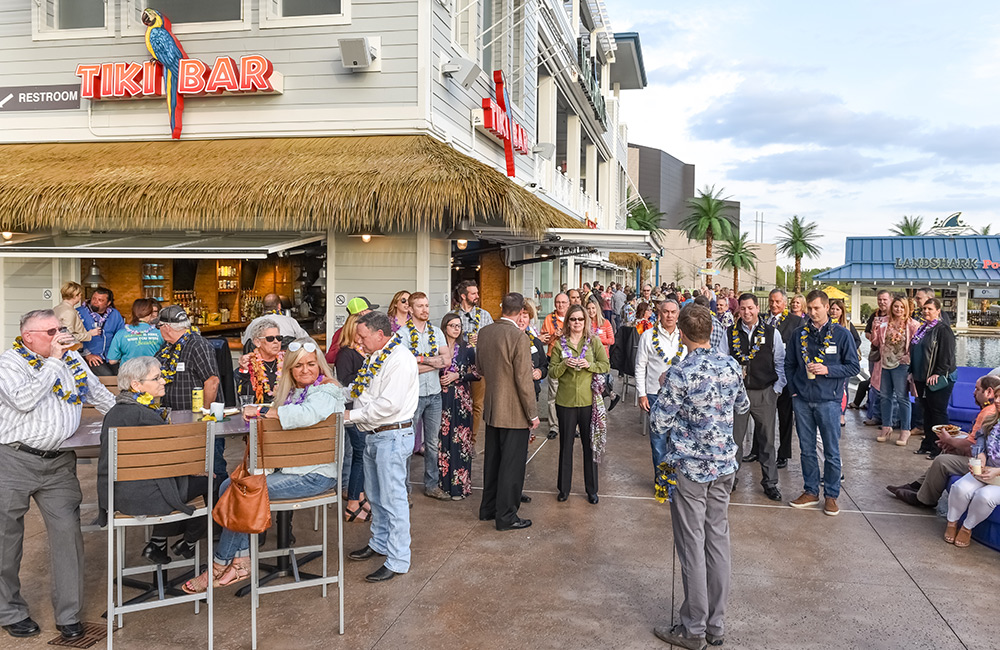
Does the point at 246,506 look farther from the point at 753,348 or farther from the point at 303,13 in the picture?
the point at 303,13

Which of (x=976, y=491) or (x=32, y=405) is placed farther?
(x=976, y=491)

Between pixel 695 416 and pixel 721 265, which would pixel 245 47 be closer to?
pixel 695 416

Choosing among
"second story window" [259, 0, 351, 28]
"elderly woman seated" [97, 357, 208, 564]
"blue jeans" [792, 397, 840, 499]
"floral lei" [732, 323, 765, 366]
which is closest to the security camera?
"second story window" [259, 0, 351, 28]

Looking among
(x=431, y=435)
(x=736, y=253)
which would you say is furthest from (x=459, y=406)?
(x=736, y=253)

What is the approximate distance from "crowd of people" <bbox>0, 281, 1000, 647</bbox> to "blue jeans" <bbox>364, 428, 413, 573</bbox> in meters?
0.01

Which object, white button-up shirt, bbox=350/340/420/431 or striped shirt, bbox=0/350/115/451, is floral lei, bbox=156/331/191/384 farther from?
white button-up shirt, bbox=350/340/420/431

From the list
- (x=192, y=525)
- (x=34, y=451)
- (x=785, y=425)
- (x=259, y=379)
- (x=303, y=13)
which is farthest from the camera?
(x=303, y=13)

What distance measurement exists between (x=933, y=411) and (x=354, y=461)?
7078 millimetres

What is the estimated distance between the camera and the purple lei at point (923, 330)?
9035mm

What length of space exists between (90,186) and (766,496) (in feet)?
28.8

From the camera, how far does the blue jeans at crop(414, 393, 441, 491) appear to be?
7145mm

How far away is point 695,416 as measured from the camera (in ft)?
13.8

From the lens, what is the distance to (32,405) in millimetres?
4168

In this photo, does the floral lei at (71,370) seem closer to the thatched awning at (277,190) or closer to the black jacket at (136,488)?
the black jacket at (136,488)
